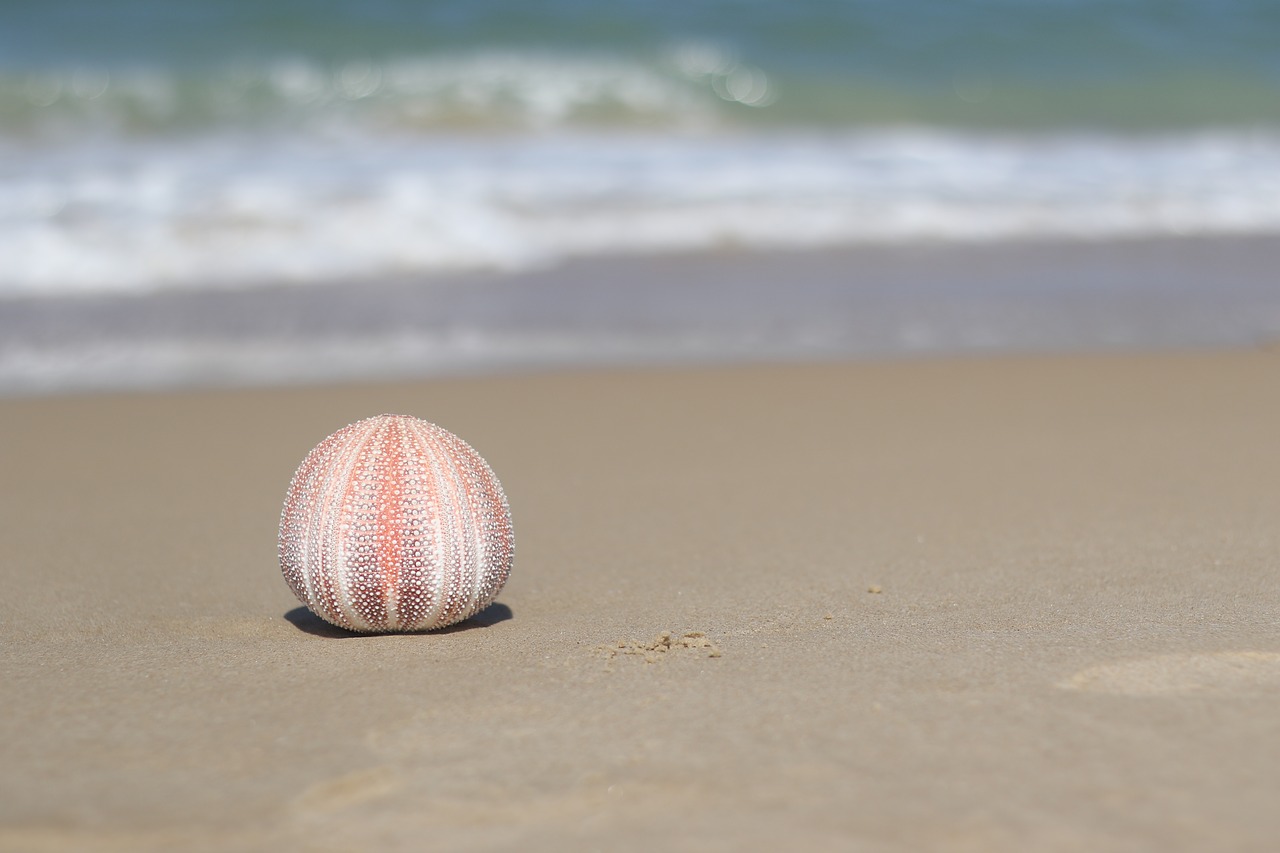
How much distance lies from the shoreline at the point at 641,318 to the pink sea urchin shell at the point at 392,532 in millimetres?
3379

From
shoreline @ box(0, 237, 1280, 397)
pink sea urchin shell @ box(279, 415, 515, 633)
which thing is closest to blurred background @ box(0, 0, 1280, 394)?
shoreline @ box(0, 237, 1280, 397)

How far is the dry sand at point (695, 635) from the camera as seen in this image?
8.05 ft

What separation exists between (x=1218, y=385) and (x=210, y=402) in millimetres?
4703

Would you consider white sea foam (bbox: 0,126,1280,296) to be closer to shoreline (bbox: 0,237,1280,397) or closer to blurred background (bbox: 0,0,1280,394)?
blurred background (bbox: 0,0,1280,394)

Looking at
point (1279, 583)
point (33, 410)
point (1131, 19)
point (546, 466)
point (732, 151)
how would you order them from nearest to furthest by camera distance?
1. point (1279, 583)
2. point (546, 466)
3. point (33, 410)
4. point (732, 151)
5. point (1131, 19)

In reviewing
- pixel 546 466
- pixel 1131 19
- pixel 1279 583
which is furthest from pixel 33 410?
pixel 1131 19

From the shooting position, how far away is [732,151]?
1315 cm

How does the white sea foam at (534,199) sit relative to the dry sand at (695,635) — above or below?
above

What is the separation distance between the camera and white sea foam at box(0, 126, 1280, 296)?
932 cm

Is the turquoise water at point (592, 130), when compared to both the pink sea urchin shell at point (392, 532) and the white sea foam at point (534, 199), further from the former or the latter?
the pink sea urchin shell at point (392, 532)

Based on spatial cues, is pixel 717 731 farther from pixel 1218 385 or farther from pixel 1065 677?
pixel 1218 385

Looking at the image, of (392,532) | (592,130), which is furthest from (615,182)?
(392,532)

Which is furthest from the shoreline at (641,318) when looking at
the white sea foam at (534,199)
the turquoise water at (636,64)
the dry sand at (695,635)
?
the turquoise water at (636,64)

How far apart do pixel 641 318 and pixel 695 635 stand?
4.76 m
